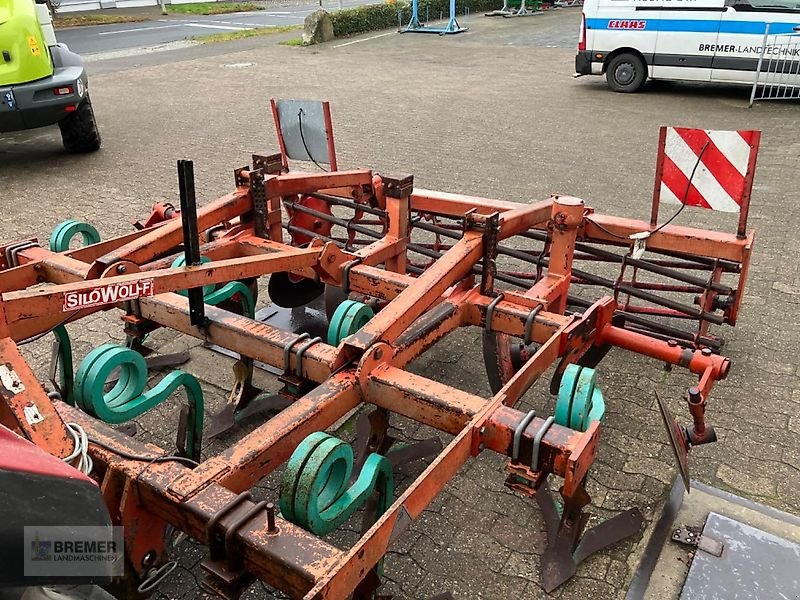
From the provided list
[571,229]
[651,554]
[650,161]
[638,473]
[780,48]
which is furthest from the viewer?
[780,48]

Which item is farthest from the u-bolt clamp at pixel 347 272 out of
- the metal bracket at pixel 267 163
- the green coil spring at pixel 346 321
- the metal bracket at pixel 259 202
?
the metal bracket at pixel 267 163

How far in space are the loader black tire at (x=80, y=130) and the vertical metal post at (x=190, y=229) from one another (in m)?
6.15

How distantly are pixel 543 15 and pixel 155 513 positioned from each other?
25638 millimetres

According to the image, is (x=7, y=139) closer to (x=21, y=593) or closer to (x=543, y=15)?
(x=21, y=593)

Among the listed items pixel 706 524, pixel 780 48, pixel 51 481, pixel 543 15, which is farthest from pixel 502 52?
pixel 51 481

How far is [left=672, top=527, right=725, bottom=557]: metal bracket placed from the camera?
8.37 ft

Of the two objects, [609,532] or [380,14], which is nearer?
[609,532]

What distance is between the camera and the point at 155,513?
1.86 meters

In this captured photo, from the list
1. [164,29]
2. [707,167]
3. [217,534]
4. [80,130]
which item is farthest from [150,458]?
[164,29]

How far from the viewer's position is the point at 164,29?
72.3 feet

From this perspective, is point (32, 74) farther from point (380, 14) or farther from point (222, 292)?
point (380, 14)

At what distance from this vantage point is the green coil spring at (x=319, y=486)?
1.82m

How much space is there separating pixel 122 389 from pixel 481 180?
530 centimetres

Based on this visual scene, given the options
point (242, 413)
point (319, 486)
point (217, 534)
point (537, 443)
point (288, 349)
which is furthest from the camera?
point (242, 413)
